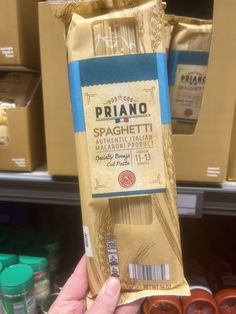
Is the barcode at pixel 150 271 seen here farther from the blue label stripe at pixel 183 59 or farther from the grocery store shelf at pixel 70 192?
the blue label stripe at pixel 183 59

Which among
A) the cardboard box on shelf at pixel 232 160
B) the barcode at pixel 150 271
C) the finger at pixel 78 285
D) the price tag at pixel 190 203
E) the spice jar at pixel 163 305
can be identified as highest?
the cardboard box on shelf at pixel 232 160

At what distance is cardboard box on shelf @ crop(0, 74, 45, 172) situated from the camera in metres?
0.78

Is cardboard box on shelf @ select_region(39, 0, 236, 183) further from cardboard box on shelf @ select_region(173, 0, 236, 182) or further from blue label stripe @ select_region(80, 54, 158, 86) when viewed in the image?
blue label stripe @ select_region(80, 54, 158, 86)

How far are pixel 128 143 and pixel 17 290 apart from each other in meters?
0.49

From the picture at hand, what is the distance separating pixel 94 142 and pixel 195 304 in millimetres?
479

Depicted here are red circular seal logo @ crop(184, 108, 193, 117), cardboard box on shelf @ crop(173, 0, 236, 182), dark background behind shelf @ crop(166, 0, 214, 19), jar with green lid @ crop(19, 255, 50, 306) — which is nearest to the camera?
cardboard box on shelf @ crop(173, 0, 236, 182)

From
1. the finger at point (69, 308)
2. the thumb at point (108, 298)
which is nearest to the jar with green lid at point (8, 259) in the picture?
the finger at point (69, 308)

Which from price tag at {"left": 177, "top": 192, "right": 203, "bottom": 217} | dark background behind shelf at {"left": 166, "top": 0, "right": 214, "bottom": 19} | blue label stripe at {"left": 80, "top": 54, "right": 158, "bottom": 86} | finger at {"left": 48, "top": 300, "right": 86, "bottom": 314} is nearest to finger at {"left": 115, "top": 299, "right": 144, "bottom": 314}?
finger at {"left": 48, "top": 300, "right": 86, "bottom": 314}

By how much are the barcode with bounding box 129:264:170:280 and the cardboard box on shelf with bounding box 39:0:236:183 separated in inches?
8.4

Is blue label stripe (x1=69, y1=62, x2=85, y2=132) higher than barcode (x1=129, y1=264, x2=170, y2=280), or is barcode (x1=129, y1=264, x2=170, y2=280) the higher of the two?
blue label stripe (x1=69, y1=62, x2=85, y2=132)

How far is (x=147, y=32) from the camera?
531 millimetres

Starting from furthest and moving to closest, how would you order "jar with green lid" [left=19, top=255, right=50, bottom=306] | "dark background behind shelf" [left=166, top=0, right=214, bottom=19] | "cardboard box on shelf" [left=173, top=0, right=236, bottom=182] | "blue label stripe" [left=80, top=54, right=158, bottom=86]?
"dark background behind shelf" [left=166, top=0, right=214, bottom=19], "jar with green lid" [left=19, top=255, right=50, bottom=306], "cardboard box on shelf" [left=173, top=0, right=236, bottom=182], "blue label stripe" [left=80, top=54, right=158, bottom=86]

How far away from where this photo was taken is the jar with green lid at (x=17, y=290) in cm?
82

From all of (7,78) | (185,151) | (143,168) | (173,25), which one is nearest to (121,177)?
(143,168)
